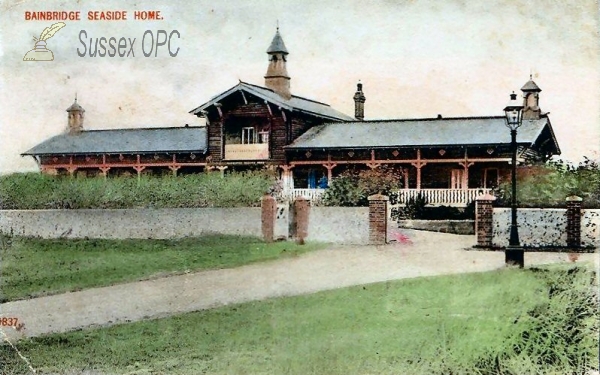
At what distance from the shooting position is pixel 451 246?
10.3 meters

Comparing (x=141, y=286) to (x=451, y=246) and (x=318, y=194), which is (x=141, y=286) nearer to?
(x=318, y=194)

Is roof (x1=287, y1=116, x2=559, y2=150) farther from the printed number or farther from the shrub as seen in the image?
the printed number

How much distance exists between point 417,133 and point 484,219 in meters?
2.11

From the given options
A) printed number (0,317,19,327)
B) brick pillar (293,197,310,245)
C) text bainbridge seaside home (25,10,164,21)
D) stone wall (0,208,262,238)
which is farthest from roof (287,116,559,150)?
printed number (0,317,19,327)

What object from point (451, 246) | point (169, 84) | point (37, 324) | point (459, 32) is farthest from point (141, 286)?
point (459, 32)

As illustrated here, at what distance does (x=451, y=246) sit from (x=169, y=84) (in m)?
4.66

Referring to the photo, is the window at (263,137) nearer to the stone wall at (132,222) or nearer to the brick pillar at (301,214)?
the stone wall at (132,222)

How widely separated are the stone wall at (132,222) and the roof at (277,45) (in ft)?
8.54

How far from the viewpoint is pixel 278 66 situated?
10.9 metres

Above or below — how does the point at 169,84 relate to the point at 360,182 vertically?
above

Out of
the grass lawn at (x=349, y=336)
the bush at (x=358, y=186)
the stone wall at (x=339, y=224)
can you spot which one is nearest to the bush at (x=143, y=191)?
the stone wall at (x=339, y=224)

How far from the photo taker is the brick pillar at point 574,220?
31.7 feet

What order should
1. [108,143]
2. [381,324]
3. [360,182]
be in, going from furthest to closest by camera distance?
1. [108,143]
2. [360,182]
3. [381,324]

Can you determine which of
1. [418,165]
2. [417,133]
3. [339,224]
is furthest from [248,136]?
[418,165]
